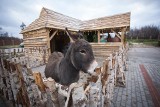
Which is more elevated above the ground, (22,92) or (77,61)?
(77,61)

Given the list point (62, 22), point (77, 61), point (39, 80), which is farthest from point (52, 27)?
point (39, 80)

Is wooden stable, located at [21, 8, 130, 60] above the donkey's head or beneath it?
above

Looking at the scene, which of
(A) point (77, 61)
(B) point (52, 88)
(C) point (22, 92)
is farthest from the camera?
(A) point (77, 61)

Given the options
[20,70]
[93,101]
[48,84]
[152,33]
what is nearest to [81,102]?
[93,101]

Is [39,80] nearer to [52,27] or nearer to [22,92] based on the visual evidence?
[22,92]

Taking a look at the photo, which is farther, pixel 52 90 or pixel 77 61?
pixel 77 61

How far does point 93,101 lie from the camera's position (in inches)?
56.8

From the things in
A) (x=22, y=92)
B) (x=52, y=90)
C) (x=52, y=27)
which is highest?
(x=52, y=27)

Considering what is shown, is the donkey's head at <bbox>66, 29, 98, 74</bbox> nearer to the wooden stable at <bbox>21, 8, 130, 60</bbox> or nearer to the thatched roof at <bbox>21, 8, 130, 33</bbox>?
the wooden stable at <bbox>21, 8, 130, 60</bbox>

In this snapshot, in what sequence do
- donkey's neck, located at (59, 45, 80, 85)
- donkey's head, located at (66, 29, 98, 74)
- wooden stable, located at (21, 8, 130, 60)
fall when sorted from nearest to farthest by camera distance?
donkey's head, located at (66, 29, 98, 74) < donkey's neck, located at (59, 45, 80, 85) < wooden stable, located at (21, 8, 130, 60)

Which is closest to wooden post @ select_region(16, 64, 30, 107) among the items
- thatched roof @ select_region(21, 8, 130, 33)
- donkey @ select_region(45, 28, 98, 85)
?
donkey @ select_region(45, 28, 98, 85)

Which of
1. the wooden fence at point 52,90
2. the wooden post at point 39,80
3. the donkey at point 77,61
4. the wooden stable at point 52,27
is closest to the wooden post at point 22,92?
the wooden fence at point 52,90

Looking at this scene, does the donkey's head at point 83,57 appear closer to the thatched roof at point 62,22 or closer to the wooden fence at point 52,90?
the wooden fence at point 52,90

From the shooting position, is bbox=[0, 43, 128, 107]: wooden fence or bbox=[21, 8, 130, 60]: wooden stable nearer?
bbox=[0, 43, 128, 107]: wooden fence
